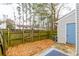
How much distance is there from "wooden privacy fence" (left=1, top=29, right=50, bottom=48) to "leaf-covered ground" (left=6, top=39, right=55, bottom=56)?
0.14 feet

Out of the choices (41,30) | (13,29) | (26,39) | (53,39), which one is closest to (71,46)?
(53,39)

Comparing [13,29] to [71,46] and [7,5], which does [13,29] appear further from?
[71,46]

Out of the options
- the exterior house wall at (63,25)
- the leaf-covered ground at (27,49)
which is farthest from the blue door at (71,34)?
the leaf-covered ground at (27,49)

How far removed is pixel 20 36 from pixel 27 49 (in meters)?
0.16

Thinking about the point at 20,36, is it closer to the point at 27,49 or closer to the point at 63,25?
the point at 27,49

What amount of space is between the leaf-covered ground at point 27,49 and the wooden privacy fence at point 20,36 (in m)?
0.04

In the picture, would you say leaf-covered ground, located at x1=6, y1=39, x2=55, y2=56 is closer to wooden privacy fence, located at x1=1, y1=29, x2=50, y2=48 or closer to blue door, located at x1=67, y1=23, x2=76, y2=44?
wooden privacy fence, located at x1=1, y1=29, x2=50, y2=48

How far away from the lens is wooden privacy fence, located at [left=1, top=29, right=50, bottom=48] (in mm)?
1734

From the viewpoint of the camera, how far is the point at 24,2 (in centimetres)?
174

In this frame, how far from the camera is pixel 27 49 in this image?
1.74 meters

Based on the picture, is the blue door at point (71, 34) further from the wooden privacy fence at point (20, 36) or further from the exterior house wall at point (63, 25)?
the wooden privacy fence at point (20, 36)

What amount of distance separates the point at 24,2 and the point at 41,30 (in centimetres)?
35

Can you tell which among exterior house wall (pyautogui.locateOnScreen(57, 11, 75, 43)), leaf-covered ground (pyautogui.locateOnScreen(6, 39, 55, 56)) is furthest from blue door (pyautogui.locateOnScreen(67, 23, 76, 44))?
leaf-covered ground (pyautogui.locateOnScreen(6, 39, 55, 56))

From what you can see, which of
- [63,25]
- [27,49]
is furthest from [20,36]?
[63,25]
